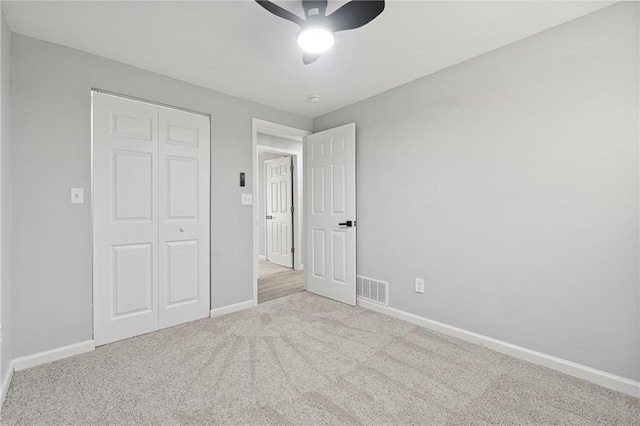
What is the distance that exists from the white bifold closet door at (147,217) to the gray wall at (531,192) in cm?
199

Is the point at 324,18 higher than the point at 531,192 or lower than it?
higher

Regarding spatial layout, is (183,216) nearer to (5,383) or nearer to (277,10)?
(5,383)

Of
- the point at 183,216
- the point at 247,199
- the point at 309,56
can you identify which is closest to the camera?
the point at 309,56

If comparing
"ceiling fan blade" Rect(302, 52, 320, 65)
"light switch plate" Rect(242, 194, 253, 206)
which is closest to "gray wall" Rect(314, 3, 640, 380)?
"ceiling fan blade" Rect(302, 52, 320, 65)

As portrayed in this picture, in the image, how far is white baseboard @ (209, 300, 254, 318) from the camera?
308cm

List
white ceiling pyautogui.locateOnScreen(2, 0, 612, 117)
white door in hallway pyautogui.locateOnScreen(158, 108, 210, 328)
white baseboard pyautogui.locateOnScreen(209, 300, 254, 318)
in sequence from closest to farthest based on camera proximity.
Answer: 1. white ceiling pyautogui.locateOnScreen(2, 0, 612, 117)
2. white door in hallway pyautogui.locateOnScreen(158, 108, 210, 328)
3. white baseboard pyautogui.locateOnScreen(209, 300, 254, 318)

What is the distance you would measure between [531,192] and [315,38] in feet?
6.04

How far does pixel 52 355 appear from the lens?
7.14 ft

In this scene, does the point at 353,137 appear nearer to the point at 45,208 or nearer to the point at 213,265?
the point at 213,265

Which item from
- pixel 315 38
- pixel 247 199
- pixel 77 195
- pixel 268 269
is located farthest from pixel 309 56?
pixel 268 269

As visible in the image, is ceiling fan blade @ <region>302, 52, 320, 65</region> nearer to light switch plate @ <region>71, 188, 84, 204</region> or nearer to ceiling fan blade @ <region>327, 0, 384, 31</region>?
ceiling fan blade @ <region>327, 0, 384, 31</region>

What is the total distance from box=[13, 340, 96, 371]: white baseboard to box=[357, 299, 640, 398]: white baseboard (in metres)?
2.72

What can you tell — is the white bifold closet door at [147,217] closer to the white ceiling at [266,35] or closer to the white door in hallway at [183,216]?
the white door in hallway at [183,216]

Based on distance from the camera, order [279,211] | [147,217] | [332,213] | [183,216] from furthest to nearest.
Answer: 1. [279,211]
2. [332,213]
3. [183,216]
4. [147,217]
